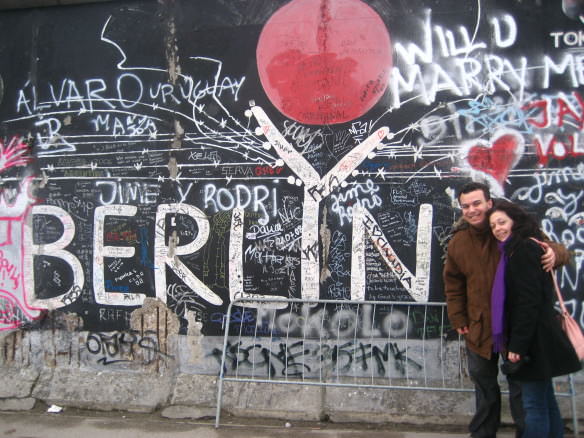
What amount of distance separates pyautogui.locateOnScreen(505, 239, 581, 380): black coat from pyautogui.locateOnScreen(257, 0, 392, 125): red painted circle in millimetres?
2379

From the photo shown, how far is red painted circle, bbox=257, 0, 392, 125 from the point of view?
5.25 metres

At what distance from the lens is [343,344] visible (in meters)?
5.23

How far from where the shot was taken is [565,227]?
197 inches

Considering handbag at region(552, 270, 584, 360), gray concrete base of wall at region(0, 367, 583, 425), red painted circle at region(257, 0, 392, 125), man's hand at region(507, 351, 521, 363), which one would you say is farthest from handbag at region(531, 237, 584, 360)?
red painted circle at region(257, 0, 392, 125)

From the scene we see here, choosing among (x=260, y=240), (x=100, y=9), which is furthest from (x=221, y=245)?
(x=100, y=9)

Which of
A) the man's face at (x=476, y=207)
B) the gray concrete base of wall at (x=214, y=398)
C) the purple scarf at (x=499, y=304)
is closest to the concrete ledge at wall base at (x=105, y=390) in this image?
the gray concrete base of wall at (x=214, y=398)

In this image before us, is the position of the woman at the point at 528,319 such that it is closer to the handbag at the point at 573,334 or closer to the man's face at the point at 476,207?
the handbag at the point at 573,334

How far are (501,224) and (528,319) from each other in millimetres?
657

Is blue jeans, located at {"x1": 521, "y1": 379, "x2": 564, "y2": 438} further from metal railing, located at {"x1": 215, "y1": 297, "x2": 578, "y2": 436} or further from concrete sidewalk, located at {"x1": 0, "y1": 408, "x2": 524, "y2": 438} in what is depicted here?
metal railing, located at {"x1": 215, "y1": 297, "x2": 578, "y2": 436}

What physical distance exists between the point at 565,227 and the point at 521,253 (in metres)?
1.83

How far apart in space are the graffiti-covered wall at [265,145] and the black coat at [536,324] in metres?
1.59

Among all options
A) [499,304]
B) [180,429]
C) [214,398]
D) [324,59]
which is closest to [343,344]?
[214,398]

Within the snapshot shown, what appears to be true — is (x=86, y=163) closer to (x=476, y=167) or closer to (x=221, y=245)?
(x=221, y=245)

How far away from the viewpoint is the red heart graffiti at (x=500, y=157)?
5047mm
